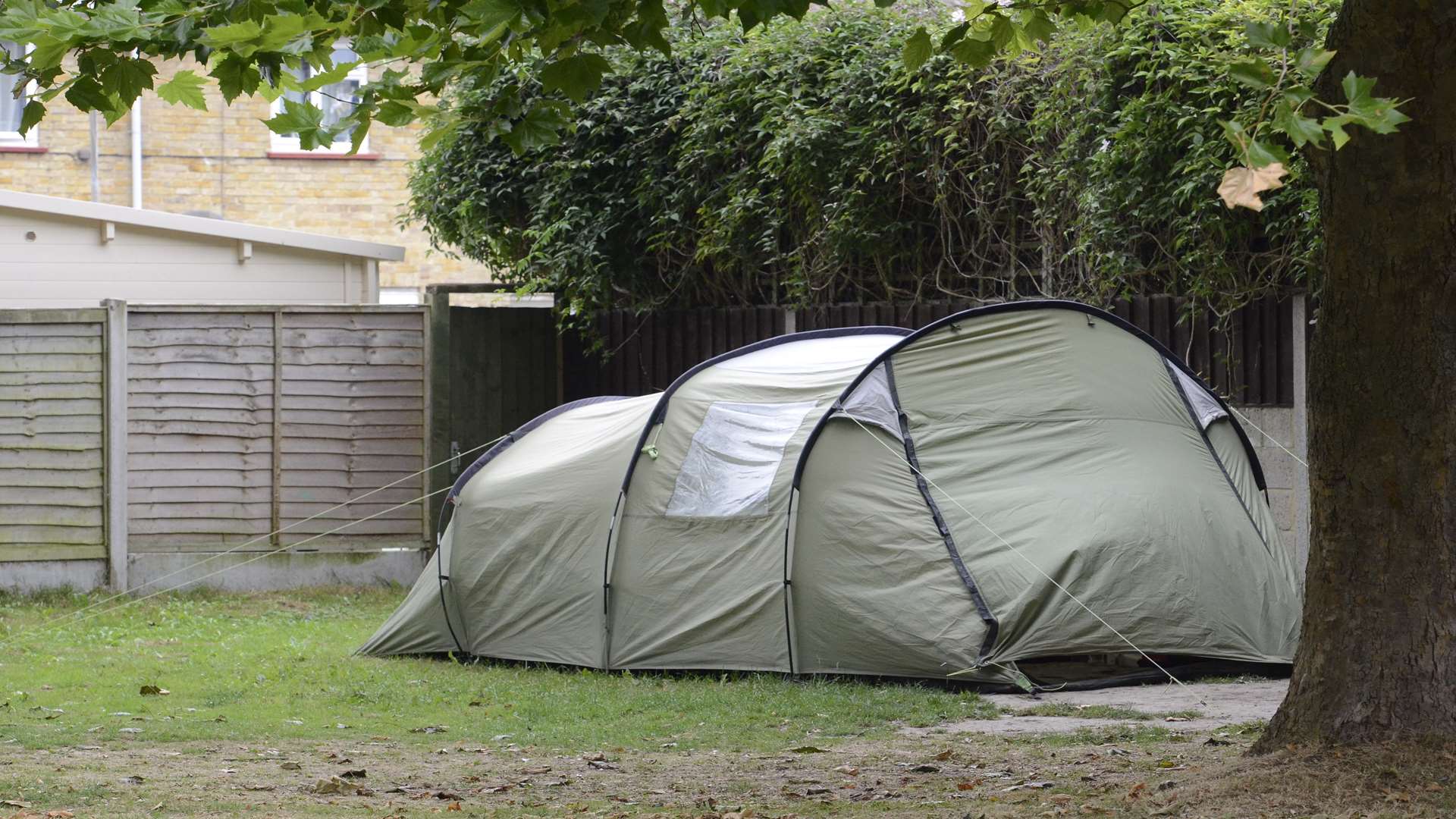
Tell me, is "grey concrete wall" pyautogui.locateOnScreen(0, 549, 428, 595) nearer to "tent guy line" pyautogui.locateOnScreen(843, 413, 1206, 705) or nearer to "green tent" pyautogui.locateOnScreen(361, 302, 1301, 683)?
"green tent" pyautogui.locateOnScreen(361, 302, 1301, 683)

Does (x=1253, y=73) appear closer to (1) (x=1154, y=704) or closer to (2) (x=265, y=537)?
(1) (x=1154, y=704)

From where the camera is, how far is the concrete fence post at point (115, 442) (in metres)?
11.9

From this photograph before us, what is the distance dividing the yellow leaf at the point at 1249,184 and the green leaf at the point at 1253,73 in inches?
13.0

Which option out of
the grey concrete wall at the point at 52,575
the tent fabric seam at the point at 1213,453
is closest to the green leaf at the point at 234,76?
the tent fabric seam at the point at 1213,453

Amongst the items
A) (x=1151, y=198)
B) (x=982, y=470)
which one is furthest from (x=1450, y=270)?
(x=1151, y=198)

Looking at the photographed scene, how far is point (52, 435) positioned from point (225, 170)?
9.52 meters

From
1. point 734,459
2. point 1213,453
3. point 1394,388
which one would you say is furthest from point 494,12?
point 1213,453

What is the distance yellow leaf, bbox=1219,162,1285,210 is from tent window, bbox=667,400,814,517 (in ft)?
16.1

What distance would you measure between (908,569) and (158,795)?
3.71 m

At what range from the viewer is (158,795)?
5543mm

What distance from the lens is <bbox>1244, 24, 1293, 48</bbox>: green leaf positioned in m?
3.93

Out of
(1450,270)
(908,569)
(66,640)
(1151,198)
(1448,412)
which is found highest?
(1151,198)

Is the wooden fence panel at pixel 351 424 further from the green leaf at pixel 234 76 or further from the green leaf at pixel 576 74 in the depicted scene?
the green leaf at pixel 576 74

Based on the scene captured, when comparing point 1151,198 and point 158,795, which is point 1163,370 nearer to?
point 1151,198
